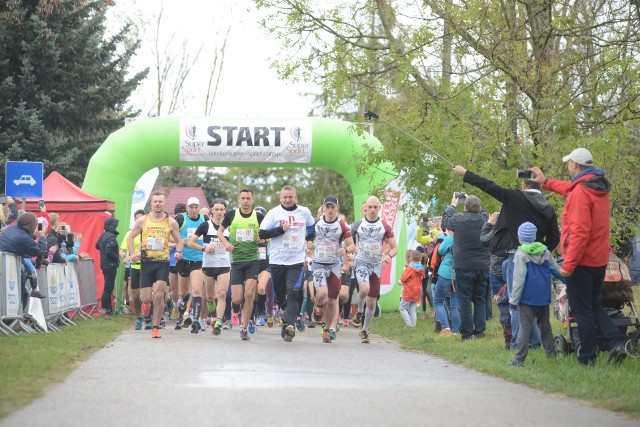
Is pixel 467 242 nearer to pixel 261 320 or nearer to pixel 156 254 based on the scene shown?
pixel 156 254

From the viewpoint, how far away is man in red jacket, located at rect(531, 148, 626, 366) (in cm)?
1094

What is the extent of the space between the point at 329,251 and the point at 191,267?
358 centimetres

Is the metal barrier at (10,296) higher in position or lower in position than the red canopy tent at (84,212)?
lower

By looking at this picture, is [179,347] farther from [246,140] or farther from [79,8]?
[79,8]

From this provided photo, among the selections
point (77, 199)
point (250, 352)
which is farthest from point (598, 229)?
point (77, 199)

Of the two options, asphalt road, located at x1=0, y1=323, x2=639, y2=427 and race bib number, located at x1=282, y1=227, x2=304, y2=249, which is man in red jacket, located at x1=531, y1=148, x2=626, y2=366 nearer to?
asphalt road, located at x1=0, y1=323, x2=639, y2=427

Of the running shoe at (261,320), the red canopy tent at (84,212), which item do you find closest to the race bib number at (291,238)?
the running shoe at (261,320)

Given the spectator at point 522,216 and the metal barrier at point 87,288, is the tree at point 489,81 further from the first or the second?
the metal barrier at point 87,288

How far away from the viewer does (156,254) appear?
1545cm

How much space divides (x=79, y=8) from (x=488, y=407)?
92.4 feet

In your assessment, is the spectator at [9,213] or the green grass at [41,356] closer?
the green grass at [41,356]

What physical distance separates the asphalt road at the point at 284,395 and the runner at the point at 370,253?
2662mm

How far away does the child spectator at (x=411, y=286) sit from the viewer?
18734mm

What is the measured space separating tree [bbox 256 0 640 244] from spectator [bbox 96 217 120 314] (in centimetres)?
470
